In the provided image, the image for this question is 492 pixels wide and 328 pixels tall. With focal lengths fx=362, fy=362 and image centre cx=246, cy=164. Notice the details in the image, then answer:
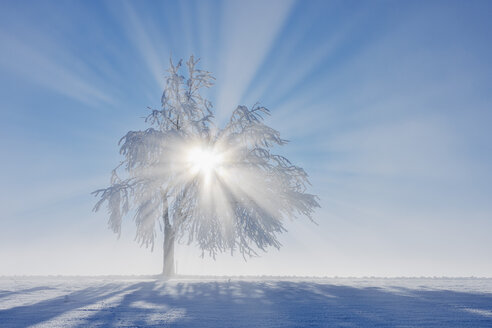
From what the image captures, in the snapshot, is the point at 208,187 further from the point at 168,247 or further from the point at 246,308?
the point at 246,308

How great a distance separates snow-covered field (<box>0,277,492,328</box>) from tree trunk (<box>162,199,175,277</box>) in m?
8.73

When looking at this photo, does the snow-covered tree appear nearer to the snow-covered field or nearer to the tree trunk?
the tree trunk

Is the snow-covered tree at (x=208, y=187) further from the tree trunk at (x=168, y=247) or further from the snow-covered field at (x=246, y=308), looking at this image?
the snow-covered field at (x=246, y=308)

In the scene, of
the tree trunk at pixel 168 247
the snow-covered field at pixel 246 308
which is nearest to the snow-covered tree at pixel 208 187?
the tree trunk at pixel 168 247

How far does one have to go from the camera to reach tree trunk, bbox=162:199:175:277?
16016 mm

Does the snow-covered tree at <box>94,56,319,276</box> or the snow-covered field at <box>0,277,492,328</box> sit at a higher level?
the snow-covered tree at <box>94,56,319,276</box>

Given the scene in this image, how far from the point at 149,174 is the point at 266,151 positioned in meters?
5.20

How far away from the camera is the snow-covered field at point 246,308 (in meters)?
4.43

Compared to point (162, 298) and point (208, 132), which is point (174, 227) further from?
point (162, 298)

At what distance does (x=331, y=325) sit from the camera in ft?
14.1

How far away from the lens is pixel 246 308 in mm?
5410

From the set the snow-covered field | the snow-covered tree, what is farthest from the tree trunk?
the snow-covered field

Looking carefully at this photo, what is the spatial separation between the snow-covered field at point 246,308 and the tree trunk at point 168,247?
28.7 ft

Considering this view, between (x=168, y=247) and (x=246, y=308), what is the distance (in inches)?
453
